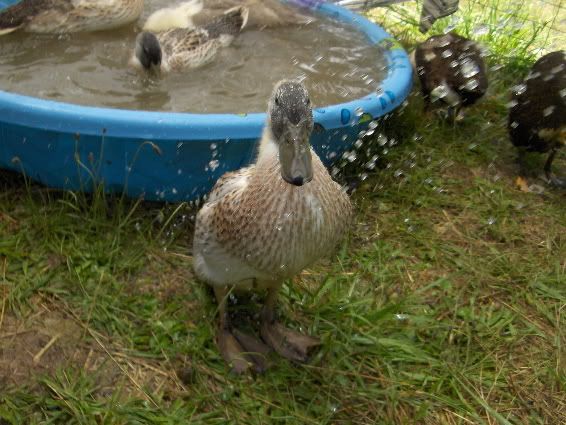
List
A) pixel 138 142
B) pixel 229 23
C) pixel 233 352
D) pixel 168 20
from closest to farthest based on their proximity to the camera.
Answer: pixel 233 352
pixel 138 142
pixel 229 23
pixel 168 20

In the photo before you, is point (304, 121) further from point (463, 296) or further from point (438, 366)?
point (463, 296)

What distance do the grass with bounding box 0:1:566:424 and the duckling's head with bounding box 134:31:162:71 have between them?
3.51 ft

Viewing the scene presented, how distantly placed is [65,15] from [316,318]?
9.57ft

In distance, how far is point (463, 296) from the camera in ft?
10.4

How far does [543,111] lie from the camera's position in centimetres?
393

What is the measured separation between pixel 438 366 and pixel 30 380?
1.70 meters

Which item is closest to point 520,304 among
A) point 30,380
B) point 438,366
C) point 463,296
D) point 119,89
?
A: point 463,296

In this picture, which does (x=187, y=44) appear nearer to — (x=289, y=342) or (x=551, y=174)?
(x=289, y=342)

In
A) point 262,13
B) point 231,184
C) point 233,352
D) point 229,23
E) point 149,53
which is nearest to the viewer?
point 231,184

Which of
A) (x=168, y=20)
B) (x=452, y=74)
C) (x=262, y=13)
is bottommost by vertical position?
(x=452, y=74)

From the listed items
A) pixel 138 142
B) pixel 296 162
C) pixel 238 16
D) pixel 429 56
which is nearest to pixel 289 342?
pixel 296 162

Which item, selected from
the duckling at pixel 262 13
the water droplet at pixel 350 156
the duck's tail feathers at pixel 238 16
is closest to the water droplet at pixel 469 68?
the water droplet at pixel 350 156

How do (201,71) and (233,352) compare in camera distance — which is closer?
(233,352)

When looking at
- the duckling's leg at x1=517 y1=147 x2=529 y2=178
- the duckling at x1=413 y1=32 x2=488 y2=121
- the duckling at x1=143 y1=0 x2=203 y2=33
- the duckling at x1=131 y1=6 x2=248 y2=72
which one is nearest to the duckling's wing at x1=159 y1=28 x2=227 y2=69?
the duckling at x1=131 y1=6 x2=248 y2=72
